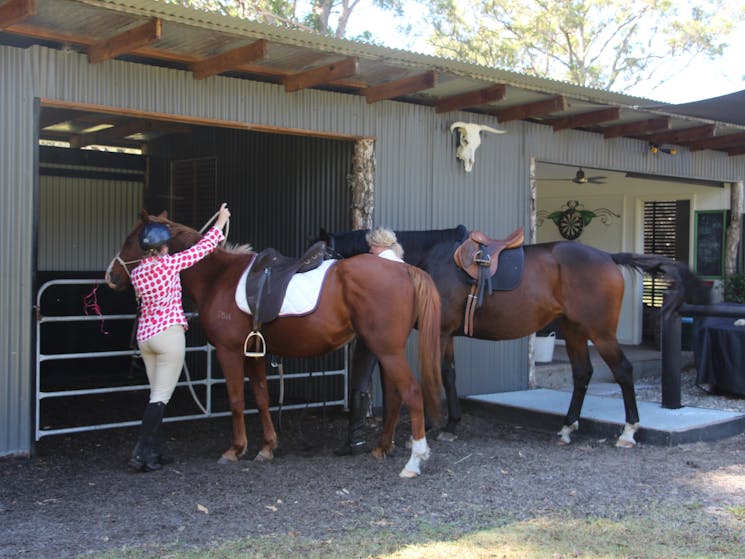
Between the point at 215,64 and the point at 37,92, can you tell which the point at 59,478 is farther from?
the point at 215,64

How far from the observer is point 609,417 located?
21.7 ft

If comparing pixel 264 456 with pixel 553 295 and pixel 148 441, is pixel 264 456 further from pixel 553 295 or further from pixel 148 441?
pixel 553 295

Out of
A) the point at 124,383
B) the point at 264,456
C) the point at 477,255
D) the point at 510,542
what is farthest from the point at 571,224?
the point at 510,542

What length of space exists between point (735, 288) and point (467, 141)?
486cm

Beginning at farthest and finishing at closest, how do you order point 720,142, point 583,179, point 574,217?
1. point 574,217
2. point 583,179
3. point 720,142

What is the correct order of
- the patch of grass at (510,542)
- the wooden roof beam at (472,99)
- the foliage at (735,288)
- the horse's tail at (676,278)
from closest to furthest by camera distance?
the patch of grass at (510,542) → the horse's tail at (676,278) → the wooden roof beam at (472,99) → the foliage at (735,288)

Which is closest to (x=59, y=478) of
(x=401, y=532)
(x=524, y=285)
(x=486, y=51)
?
(x=401, y=532)

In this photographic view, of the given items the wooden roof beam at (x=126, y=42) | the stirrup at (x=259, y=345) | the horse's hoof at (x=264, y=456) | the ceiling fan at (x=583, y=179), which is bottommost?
the horse's hoof at (x=264, y=456)

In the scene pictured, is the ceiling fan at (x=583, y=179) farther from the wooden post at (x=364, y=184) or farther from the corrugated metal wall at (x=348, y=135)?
the wooden post at (x=364, y=184)

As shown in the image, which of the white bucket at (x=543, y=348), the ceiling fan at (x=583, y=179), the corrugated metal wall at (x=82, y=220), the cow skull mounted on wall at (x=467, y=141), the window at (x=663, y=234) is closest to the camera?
the cow skull mounted on wall at (x=467, y=141)

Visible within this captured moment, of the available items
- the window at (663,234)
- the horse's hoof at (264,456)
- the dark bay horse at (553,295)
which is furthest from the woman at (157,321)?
the window at (663,234)

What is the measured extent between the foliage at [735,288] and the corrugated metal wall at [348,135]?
1.35 metres

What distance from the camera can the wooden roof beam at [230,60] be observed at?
535 centimetres

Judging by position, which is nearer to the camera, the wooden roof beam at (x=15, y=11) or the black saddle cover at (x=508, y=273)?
the wooden roof beam at (x=15, y=11)
